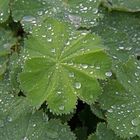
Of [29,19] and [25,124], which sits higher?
[29,19]

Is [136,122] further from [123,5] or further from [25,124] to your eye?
→ [123,5]

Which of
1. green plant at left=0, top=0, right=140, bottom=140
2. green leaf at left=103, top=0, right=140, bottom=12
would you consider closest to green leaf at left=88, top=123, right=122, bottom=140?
green plant at left=0, top=0, right=140, bottom=140

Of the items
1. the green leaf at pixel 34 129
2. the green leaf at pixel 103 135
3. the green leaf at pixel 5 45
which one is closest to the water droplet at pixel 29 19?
the green leaf at pixel 5 45

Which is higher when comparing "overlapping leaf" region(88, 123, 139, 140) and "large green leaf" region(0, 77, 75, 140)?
"large green leaf" region(0, 77, 75, 140)

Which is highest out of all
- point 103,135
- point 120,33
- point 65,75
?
point 65,75

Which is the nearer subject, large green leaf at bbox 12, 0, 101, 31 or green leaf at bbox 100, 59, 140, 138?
green leaf at bbox 100, 59, 140, 138

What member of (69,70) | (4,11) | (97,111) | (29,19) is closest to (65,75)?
(69,70)

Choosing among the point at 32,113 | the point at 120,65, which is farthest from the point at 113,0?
the point at 32,113

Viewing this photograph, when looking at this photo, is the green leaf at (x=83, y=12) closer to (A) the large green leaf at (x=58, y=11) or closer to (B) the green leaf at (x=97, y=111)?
(A) the large green leaf at (x=58, y=11)

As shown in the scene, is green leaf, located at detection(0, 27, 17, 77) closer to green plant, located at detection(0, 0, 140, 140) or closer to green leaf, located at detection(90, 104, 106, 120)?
green plant, located at detection(0, 0, 140, 140)
